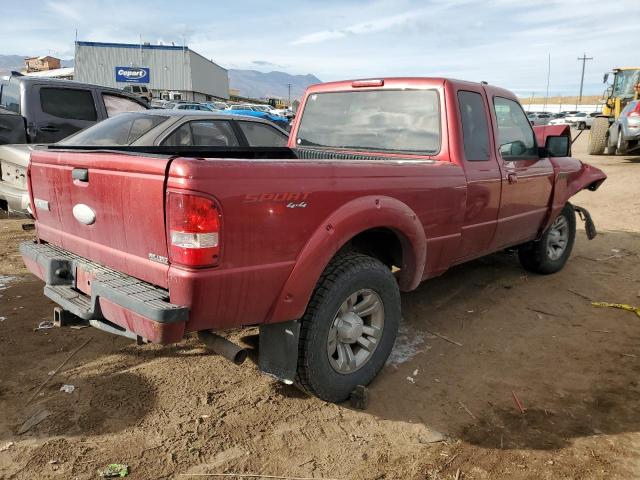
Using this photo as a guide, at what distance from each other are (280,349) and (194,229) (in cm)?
88

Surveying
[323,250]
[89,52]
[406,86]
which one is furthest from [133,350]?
[89,52]

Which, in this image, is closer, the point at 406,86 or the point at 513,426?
the point at 513,426

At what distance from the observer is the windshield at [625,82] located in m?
16.9

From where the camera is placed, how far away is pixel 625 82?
17250 mm

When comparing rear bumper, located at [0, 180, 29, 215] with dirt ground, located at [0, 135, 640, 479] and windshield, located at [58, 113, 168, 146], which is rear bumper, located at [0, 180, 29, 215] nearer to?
windshield, located at [58, 113, 168, 146]

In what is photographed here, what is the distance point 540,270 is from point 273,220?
415cm

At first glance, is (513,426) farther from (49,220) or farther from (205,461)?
(49,220)

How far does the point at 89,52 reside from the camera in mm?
50875

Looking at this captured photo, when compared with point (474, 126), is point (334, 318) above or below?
below

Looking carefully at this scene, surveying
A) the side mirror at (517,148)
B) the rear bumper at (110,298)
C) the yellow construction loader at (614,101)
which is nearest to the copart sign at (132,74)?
the yellow construction loader at (614,101)

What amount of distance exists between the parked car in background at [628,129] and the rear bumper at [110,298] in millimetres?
14304

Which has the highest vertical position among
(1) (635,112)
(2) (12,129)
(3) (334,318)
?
(1) (635,112)

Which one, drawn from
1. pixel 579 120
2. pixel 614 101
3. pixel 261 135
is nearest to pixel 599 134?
pixel 614 101

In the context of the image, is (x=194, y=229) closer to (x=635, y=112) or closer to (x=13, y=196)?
(x=13, y=196)
